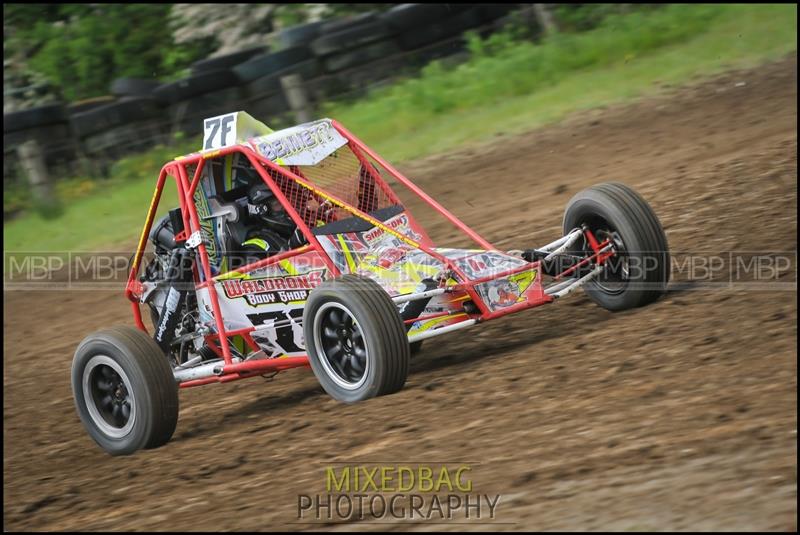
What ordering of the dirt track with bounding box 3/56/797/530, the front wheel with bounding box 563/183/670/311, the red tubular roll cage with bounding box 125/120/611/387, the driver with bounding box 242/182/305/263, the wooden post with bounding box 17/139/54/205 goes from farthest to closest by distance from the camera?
the wooden post with bounding box 17/139/54/205, the driver with bounding box 242/182/305/263, the front wheel with bounding box 563/183/670/311, the red tubular roll cage with bounding box 125/120/611/387, the dirt track with bounding box 3/56/797/530

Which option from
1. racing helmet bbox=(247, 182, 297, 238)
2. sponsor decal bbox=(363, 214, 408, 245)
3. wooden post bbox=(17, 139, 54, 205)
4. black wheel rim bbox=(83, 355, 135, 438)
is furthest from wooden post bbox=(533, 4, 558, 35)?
black wheel rim bbox=(83, 355, 135, 438)

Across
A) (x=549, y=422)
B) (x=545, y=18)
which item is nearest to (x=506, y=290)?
(x=549, y=422)

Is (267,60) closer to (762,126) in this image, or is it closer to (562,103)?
(562,103)

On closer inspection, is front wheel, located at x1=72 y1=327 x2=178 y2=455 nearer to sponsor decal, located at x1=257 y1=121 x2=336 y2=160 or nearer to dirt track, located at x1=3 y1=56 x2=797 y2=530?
dirt track, located at x1=3 y1=56 x2=797 y2=530

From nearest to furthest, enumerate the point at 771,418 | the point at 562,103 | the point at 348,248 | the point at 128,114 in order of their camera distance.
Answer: the point at 771,418
the point at 348,248
the point at 562,103
the point at 128,114

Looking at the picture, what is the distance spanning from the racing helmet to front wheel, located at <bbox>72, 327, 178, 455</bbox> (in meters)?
0.99

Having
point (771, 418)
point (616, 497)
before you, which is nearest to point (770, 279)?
point (771, 418)

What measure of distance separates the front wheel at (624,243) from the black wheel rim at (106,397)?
264 centimetres

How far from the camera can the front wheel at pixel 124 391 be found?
568cm

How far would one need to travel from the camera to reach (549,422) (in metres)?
4.69

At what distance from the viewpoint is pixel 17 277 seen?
1213 cm

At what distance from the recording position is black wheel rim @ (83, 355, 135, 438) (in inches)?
236

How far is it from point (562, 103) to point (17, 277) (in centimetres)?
639


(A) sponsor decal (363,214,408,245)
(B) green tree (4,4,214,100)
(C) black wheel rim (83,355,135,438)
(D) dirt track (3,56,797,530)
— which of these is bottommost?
(D) dirt track (3,56,797,530)
